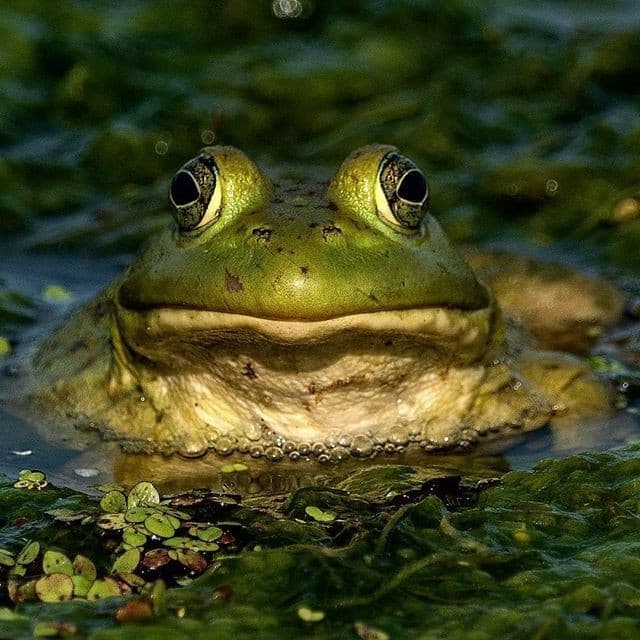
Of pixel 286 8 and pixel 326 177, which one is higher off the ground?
pixel 286 8

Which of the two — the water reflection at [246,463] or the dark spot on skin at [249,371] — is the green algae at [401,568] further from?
the dark spot on skin at [249,371]

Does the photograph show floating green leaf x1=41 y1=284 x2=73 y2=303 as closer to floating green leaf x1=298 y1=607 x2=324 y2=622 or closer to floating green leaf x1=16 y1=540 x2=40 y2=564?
floating green leaf x1=16 y1=540 x2=40 y2=564

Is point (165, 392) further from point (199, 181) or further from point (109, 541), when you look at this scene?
point (109, 541)

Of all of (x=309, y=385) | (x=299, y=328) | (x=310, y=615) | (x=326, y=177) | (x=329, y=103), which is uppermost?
(x=329, y=103)

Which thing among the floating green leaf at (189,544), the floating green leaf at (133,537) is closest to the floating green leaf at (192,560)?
the floating green leaf at (189,544)

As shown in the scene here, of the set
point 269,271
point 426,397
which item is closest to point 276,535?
point 269,271

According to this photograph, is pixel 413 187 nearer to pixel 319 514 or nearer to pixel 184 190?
pixel 184 190

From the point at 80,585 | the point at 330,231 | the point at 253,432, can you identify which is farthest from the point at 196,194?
the point at 80,585
